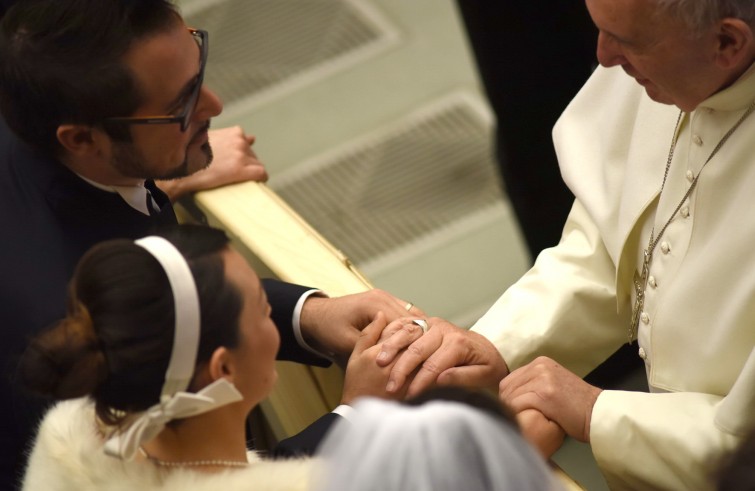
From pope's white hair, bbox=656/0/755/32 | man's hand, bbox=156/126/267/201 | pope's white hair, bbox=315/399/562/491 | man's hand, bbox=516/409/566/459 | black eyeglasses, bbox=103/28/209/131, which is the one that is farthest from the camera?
A: man's hand, bbox=156/126/267/201

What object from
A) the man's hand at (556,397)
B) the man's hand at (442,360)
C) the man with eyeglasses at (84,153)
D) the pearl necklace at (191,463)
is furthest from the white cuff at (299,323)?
the pearl necklace at (191,463)


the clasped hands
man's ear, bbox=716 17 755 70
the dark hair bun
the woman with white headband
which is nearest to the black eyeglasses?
the clasped hands

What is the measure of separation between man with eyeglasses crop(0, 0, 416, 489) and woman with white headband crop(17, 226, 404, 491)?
53 cm

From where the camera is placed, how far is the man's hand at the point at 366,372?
7.56 feet

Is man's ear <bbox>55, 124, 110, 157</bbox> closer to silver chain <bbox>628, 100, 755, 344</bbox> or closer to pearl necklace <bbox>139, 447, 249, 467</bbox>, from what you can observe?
pearl necklace <bbox>139, 447, 249, 467</bbox>

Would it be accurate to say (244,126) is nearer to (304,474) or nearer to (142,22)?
→ (142,22)

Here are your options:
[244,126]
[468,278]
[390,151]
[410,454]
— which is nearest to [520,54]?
[468,278]

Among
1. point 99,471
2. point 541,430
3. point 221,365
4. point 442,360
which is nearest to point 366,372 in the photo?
point 442,360

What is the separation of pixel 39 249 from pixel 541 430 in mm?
1077

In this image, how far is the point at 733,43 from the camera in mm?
2131

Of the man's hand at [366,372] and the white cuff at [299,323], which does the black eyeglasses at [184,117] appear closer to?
the white cuff at [299,323]

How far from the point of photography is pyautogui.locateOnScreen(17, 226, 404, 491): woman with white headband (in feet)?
5.83

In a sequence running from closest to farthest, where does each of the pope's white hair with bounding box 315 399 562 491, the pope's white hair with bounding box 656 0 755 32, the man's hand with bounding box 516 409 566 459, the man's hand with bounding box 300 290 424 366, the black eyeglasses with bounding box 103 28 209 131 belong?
the pope's white hair with bounding box 315 399 562 491 < the pope's white hair with bounding box 656 0 755 32 < the man's hand with bounding box 516 409 566 459 < the man's hand with bounding box 300 290 424 366 < the black eyeglasses with bounding box 103 28 209 131

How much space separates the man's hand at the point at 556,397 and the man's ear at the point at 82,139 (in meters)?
0.98
